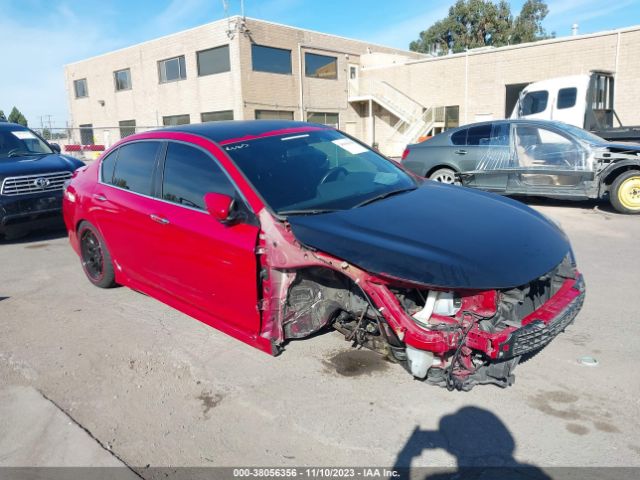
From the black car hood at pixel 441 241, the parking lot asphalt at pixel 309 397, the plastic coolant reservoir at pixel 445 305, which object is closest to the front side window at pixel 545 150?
the parking lot asphalt at pixel 309 397

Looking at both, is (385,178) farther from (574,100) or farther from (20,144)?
(574,100)

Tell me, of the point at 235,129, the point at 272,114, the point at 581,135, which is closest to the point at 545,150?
the point at 581,135

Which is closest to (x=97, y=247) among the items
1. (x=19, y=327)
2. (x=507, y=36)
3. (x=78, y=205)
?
(x=78, y=205)

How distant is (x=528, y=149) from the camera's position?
8.87 m

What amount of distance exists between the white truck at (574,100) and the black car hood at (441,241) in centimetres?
1108

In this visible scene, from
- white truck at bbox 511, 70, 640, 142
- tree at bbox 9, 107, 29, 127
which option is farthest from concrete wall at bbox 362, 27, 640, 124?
tree at bbox 9, 107, 29, 127

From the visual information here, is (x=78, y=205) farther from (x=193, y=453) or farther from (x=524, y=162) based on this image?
(x=524, y=162)

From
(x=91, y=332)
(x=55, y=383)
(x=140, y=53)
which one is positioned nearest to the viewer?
(x=55, y=383)

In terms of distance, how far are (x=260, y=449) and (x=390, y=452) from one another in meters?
0.70

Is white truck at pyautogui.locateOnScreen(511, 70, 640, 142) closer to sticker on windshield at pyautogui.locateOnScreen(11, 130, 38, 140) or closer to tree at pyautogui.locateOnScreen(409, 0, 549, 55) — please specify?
sticker on windshield at pyautogui.locateOnScreen(11, 130, 38, 140)

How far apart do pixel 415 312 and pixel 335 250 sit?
0.61 metres

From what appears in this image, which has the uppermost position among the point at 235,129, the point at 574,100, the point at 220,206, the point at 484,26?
the point at 484,26

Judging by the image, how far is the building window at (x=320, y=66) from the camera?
2801 centimetres

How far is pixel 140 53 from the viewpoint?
29859mm
